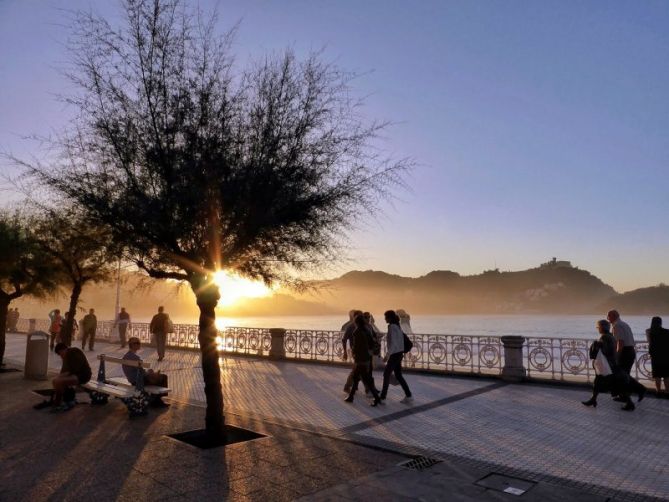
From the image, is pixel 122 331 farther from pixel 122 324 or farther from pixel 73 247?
pixel 73 247

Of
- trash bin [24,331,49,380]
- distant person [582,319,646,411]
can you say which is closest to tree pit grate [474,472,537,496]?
distant person [582,319,646,411]

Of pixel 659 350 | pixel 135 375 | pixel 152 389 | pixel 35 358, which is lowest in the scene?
pixel 152 389

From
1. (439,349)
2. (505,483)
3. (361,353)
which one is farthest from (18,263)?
(505,483)

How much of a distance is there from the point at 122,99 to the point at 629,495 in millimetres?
8143

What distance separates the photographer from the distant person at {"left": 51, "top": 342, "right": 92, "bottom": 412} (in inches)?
368

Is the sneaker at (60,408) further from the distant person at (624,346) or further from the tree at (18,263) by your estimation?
the distant person at (624,346)

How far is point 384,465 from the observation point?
589cm

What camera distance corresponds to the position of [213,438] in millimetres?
7121

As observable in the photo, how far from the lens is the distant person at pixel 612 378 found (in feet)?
30.1

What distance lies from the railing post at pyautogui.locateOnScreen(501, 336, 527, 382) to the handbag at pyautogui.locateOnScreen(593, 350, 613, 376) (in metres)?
3.26

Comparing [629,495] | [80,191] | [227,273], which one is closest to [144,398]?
[227,273]

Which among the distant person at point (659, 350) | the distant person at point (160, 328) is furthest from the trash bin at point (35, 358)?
the distant person at point (659, 350)

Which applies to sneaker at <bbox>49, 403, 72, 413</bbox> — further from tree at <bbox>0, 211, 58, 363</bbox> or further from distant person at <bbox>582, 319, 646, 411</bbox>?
distant person at <bbox>582, 319, 646, 411</bbox>

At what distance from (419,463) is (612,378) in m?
5.34
